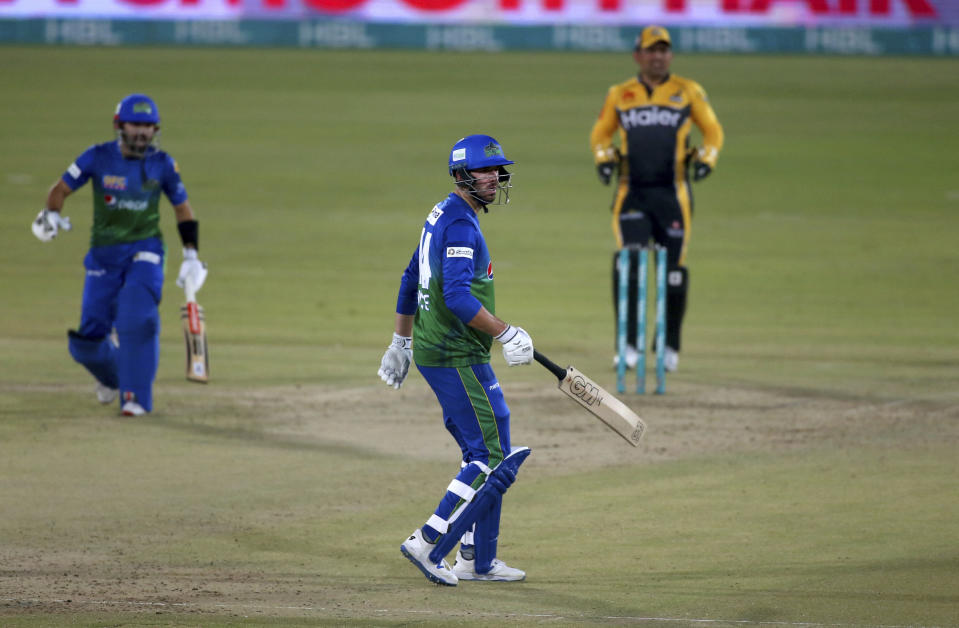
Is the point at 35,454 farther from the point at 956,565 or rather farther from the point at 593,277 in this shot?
the point at 593,277

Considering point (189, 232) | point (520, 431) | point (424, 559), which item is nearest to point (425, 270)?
point (424, 559)

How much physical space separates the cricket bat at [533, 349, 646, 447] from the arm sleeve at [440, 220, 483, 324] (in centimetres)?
55

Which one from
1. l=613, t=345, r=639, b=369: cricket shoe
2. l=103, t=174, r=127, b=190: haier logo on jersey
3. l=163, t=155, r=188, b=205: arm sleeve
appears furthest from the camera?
l=613, t=345, r=639, b=369: cricket shoe

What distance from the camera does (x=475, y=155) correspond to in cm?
774

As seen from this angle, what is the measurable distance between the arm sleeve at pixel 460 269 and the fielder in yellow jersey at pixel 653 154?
6.13m

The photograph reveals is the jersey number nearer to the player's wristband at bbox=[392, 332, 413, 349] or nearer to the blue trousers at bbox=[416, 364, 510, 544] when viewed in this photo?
the blue trousers at bbox=[416, 364, 510, 544]

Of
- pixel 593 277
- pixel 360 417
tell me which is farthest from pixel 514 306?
pixel 360 417

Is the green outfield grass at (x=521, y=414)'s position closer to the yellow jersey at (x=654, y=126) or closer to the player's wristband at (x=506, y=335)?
the player's wristband at (x=506, y=335)

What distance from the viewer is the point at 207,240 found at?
66.9 ft

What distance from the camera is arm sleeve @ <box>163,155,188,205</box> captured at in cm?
1177

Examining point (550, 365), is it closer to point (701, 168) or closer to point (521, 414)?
point (521, 414)

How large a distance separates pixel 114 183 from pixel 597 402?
511 centimetres

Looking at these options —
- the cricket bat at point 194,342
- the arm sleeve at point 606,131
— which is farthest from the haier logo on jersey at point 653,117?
the cricket bat at point 194,342

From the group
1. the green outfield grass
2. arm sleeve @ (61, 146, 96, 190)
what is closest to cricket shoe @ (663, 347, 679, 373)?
the green outfield grass
